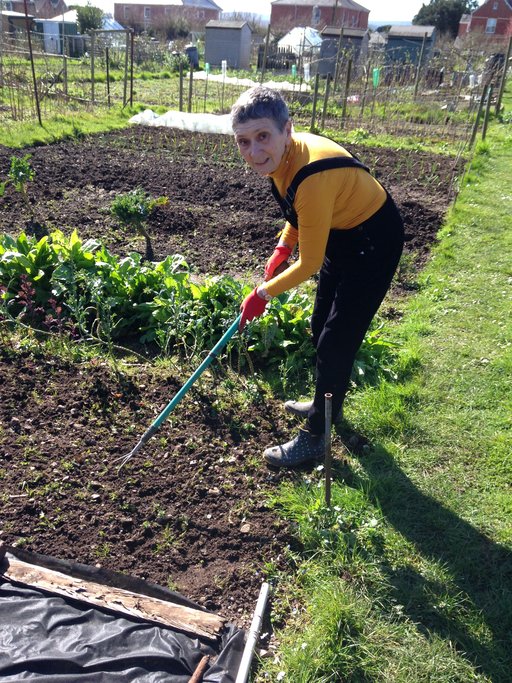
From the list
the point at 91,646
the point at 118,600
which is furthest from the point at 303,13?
the point at 91,646

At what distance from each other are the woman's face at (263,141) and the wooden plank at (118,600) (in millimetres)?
1796

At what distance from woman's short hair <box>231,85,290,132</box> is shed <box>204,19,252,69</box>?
36.3 meters

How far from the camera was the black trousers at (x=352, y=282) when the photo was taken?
262 cm

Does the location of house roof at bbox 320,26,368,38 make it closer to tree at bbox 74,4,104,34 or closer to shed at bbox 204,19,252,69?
shed at bbox 204,19,252,69

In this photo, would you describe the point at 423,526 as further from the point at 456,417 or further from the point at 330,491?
the point at 456,417

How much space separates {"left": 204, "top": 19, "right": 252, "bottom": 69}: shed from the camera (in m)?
34.2

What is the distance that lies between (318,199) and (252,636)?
171 cm

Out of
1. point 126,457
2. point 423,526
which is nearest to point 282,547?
point 423,526

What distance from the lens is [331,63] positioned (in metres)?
25.5

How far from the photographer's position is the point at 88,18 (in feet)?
118

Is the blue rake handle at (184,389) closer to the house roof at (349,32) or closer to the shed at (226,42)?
the house roof at (349,32)

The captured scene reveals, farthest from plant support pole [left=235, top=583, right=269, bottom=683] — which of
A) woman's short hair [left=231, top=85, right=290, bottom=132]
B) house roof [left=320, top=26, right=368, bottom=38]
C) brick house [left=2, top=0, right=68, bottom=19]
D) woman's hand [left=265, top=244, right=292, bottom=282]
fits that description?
brick house [left=2, top=0, right=68, bottom=19]

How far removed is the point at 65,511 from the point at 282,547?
1.07 metres

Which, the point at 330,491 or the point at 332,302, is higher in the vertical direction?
the point at 332,302
